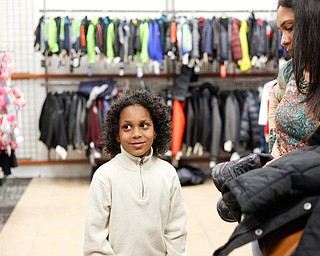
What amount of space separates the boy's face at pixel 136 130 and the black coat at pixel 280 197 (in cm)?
119

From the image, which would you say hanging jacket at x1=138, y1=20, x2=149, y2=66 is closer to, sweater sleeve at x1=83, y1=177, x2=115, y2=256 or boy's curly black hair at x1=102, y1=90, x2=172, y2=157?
boy's curly black hair at x1=102, y1=90, x2=172, y2=157

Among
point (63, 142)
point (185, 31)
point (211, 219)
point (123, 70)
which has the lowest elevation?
point (211, 219)

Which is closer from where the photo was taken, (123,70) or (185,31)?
(185,31)

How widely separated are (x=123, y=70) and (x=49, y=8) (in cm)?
125

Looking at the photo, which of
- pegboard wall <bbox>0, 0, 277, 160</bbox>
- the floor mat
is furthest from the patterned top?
pegboard wall <bbox>0, 0, 277, 160</bbox>

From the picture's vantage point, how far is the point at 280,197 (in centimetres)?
113

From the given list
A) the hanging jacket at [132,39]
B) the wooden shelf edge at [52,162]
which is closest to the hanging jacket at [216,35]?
the hanging jacket at [132,39]

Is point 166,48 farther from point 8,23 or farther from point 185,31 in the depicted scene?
point 8,23

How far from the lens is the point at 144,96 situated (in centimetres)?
244

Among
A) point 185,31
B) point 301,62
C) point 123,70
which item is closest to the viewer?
point 301,62

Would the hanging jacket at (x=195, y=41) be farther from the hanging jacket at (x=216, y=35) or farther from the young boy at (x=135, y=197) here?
the young boy at (x=135, y=197)

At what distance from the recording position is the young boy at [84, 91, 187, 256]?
7.30 feet

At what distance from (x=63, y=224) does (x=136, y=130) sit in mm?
2650

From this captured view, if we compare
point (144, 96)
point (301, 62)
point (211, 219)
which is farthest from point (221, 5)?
point (301, 62)
